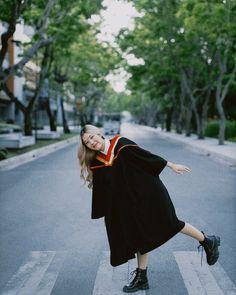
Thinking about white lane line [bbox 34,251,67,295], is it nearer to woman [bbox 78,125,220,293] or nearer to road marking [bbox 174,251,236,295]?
woman [bbox 78,125,220,293]

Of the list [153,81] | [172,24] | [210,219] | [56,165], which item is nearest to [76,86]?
[153,81]

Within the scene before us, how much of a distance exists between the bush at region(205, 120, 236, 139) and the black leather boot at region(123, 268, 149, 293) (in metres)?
31.6

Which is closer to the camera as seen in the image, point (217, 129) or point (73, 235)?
point (73, 235)

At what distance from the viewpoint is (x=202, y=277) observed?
186 inches

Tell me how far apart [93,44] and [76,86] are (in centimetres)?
1032

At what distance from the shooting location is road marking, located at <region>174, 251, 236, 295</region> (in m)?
4.33

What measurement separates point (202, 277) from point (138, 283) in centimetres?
73

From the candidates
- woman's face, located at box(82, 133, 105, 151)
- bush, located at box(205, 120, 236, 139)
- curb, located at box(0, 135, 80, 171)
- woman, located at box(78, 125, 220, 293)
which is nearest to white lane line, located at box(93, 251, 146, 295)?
woman, located at box(78, 125, 220, 293)

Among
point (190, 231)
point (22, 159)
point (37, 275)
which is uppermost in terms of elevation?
point (190, 231)

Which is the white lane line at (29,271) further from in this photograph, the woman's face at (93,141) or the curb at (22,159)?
the curb at (22,159)

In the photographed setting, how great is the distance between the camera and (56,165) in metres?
16.8

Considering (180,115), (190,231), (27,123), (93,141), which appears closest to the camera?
(93,141)

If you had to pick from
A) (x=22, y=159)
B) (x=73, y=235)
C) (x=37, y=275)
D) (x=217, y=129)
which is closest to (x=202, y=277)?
(x=37, y=275)

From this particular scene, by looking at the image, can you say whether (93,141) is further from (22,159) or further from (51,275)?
(22,159)
